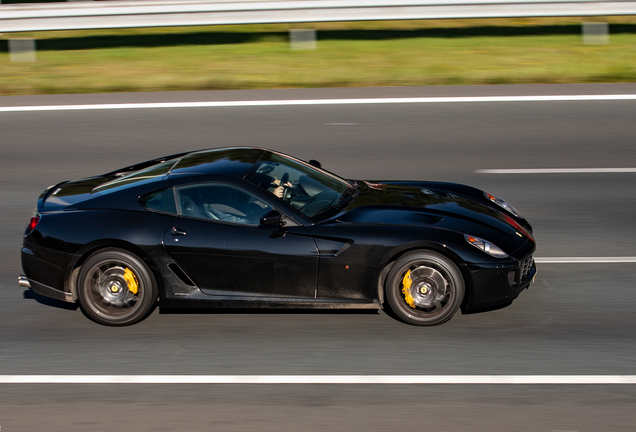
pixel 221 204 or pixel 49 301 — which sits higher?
pixel 221 204

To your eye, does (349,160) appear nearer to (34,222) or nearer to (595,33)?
(34,222)

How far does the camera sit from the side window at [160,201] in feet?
19.5

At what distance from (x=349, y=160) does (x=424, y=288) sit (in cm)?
460

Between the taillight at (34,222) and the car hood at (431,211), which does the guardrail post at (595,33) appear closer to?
the car hood at (431,211)

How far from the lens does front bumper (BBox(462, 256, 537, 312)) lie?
18.7 ft

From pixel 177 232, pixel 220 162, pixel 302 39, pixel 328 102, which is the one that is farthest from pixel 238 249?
pixel 302 39

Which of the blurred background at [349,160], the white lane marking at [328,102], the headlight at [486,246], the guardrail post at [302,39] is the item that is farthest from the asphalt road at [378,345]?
the guardrail post at [302,39]

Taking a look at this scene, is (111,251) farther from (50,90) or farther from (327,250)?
(50,90)

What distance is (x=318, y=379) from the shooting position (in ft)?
16.8

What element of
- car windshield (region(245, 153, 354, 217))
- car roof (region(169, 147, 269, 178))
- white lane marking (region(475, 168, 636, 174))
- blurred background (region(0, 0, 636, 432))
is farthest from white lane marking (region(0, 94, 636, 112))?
car roof (region(169, 147, 269, 178))

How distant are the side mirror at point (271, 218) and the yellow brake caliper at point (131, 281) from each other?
1.12 metres

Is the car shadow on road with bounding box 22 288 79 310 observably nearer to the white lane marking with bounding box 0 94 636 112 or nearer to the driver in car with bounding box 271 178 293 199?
the driver in car with bounding box 271 178 293 199

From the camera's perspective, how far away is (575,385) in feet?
16.4

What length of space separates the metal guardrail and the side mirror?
9.42 m
